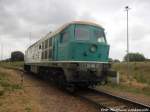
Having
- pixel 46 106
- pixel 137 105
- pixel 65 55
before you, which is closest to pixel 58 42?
pixel 65 55

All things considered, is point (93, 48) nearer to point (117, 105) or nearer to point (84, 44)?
point (84, 44)

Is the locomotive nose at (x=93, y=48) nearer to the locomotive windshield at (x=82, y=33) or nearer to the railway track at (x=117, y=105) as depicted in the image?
the locomotive windshield at (x=82, y=33)

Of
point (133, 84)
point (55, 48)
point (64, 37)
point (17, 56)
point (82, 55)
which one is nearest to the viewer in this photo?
point (82, 55)

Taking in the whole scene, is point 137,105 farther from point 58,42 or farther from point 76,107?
point 58,42

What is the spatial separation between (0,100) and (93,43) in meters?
5.29

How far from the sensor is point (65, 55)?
13.4 m

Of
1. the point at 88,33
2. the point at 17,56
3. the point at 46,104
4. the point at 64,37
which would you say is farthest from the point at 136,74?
the point at 17,56

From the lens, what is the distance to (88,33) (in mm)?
13344

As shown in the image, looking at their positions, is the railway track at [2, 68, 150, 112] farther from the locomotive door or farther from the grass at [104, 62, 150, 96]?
the locomotive door

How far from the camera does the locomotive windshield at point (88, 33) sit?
13.1 metres

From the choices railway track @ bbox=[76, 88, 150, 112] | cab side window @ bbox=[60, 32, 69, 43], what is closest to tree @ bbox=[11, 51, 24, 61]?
cab side window @ bbox=[60, 32, 69, 43]

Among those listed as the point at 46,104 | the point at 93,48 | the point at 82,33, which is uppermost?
the point at 82,33

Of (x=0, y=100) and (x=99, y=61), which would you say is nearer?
(x=0, y=100)

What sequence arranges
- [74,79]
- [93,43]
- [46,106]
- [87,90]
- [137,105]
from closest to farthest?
[137,105]
[46,106]
[74,79]
[93,43]
[87,90]
